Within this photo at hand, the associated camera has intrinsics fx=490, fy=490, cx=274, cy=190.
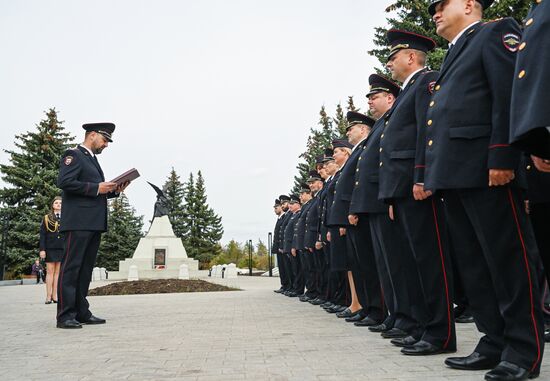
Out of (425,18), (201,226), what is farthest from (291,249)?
(201,226)

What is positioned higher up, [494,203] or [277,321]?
[494,203]

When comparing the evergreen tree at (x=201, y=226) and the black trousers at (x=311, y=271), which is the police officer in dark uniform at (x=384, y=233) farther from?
the evergreen tree at (x=201, y=226)

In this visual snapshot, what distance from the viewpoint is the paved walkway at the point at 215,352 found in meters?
3.02

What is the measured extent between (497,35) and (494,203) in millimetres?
1062

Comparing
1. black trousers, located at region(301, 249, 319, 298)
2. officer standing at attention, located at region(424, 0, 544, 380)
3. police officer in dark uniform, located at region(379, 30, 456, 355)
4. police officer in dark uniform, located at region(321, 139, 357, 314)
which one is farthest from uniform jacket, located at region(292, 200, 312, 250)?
officer standing at attention, located at region(424, 0, 544, 380)

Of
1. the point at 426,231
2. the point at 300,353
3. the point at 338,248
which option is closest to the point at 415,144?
the point at 426,231

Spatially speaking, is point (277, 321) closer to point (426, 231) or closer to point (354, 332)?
point (354, 332)

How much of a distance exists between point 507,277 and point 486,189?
0.52 m

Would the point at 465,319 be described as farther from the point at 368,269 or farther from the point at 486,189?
the point at 486,189

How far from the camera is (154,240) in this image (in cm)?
3189

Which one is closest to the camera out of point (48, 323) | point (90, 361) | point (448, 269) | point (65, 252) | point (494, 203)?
point (494, 203)

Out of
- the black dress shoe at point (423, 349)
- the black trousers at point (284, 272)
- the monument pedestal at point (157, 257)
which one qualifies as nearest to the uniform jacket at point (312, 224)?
the black trousers at point (284, 272)

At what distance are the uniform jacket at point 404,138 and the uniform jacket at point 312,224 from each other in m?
4.42

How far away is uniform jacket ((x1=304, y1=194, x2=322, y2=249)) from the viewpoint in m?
8.70
